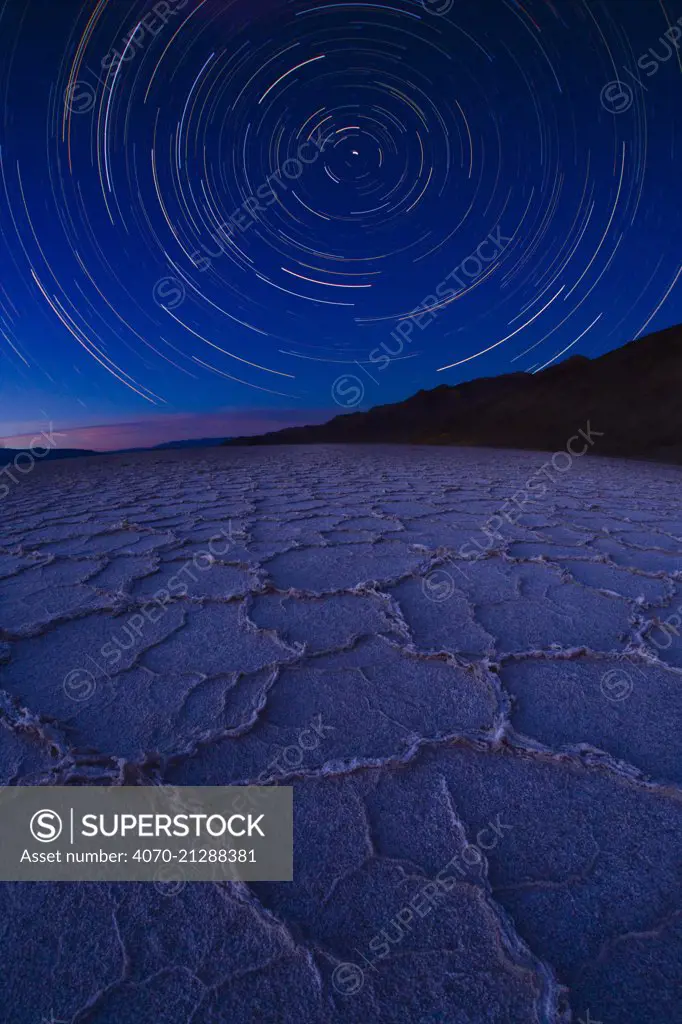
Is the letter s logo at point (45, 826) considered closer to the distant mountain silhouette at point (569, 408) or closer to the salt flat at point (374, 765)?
the salt flat at point (374, 765)

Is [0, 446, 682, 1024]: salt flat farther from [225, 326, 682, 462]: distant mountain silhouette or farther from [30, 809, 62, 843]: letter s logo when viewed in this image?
[225, 326, 682, 462]: distant mountain silhouette

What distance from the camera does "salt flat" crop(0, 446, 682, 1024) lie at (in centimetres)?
67

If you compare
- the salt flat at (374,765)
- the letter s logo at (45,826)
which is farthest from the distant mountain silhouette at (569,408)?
the letter s logo at (45,826)

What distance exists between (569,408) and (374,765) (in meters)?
18.2

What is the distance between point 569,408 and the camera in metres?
17.0

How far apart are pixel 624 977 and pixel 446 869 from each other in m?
0.26

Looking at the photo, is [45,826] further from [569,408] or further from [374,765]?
[569,408]

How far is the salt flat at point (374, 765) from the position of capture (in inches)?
26.5

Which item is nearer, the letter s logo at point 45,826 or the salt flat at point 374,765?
the salt flat at point 374,765

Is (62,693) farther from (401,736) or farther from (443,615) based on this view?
(443,615)

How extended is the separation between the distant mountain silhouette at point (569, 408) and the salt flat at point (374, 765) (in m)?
11.3

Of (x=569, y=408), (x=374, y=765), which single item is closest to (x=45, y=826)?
(x=374, y=765)

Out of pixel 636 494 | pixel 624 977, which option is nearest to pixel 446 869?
pixel 624 977

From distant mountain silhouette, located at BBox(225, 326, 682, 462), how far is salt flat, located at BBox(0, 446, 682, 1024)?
1134 centimetres
